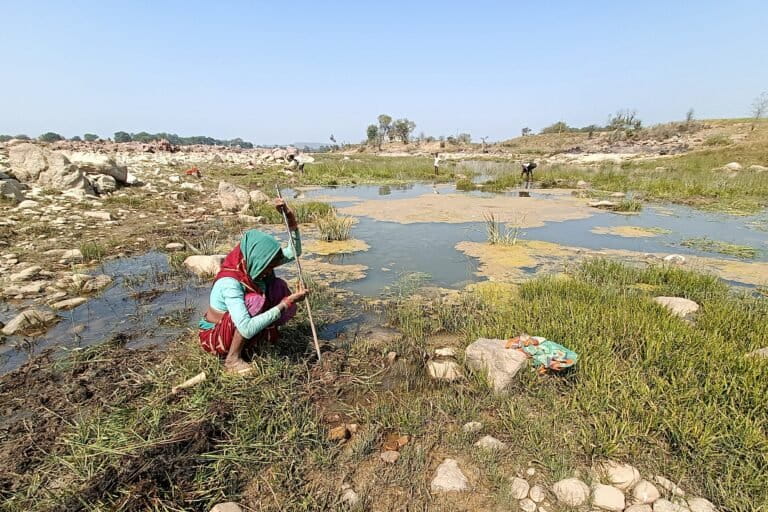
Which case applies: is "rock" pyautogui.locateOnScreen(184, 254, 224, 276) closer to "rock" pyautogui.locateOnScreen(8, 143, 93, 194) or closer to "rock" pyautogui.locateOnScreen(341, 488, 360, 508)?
"rock" pyautogui.locateOnScreen(341, 488, 360, 508)

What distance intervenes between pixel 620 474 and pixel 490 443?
2.13ft

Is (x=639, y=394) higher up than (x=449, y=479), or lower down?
higher up

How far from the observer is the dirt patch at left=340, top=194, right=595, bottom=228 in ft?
29.3

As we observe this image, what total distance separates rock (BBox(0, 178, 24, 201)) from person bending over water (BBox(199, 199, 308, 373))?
7482 mm

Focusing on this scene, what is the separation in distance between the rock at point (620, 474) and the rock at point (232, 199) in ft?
28.4

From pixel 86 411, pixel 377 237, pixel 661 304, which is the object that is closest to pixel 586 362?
pixel 661 304

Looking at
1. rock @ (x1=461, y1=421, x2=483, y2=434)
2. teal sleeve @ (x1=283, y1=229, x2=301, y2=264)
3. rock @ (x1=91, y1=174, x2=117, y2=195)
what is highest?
teal sleeve @ (x1=283, y1=229, x2=301, y2=264)

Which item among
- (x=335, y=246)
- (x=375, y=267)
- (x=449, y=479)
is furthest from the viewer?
(x=335, y=246)

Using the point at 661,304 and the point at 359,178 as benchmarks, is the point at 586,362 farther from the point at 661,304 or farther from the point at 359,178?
the point at 359,178

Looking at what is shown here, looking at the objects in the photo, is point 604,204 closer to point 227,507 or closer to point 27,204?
point 227,507

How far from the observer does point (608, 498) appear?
6.05ft

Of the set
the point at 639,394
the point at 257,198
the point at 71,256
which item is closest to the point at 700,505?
the point at 639,394

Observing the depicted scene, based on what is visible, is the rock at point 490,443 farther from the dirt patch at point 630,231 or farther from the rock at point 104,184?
the rock at point 104,184

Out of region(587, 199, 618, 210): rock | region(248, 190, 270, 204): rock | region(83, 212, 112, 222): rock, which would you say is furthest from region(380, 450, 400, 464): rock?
region(587, 199, 618, 210): rock
